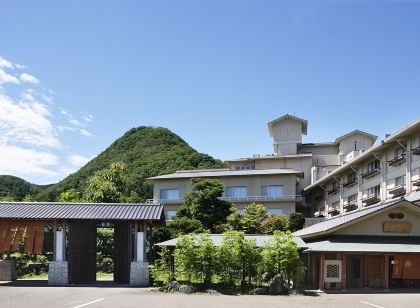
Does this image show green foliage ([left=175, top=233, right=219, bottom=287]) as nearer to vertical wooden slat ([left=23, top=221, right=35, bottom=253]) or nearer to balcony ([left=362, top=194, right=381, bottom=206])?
vertical wooden slat ([left=23, top=221, right=35, bottom=253])

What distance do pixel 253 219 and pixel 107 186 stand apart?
18.6m

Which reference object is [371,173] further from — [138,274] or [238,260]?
[138,274]

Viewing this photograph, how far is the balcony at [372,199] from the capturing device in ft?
127

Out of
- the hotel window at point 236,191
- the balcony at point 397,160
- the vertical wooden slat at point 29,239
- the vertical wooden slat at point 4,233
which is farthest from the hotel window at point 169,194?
the vertical wooden slat at point 4,233

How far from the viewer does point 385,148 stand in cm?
3709

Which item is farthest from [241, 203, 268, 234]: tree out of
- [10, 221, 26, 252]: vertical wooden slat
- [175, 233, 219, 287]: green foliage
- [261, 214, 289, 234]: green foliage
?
[10, 221, 26, 252]: vertical wooden slat

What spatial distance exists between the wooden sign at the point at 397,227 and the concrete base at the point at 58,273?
17.7m

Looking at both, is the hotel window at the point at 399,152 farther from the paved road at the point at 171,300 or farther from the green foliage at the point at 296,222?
the paved road at the point at 171,300

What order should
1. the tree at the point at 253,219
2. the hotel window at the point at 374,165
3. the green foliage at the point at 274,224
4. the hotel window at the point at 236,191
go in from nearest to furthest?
the hotel window at the point at 374,165, the tree at the point at 253,219, the green foliage at the point at 274,224, the hotel window at the point at 236,191

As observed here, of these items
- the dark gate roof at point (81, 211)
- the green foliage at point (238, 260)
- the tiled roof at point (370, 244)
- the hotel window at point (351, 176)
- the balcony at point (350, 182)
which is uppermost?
the hotel window at point (351, 176)

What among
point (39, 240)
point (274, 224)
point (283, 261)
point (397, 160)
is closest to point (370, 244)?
point (283, 261)

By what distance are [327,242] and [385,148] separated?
1484 cm

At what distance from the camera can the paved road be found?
688 inches

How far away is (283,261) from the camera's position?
76.4 ft
